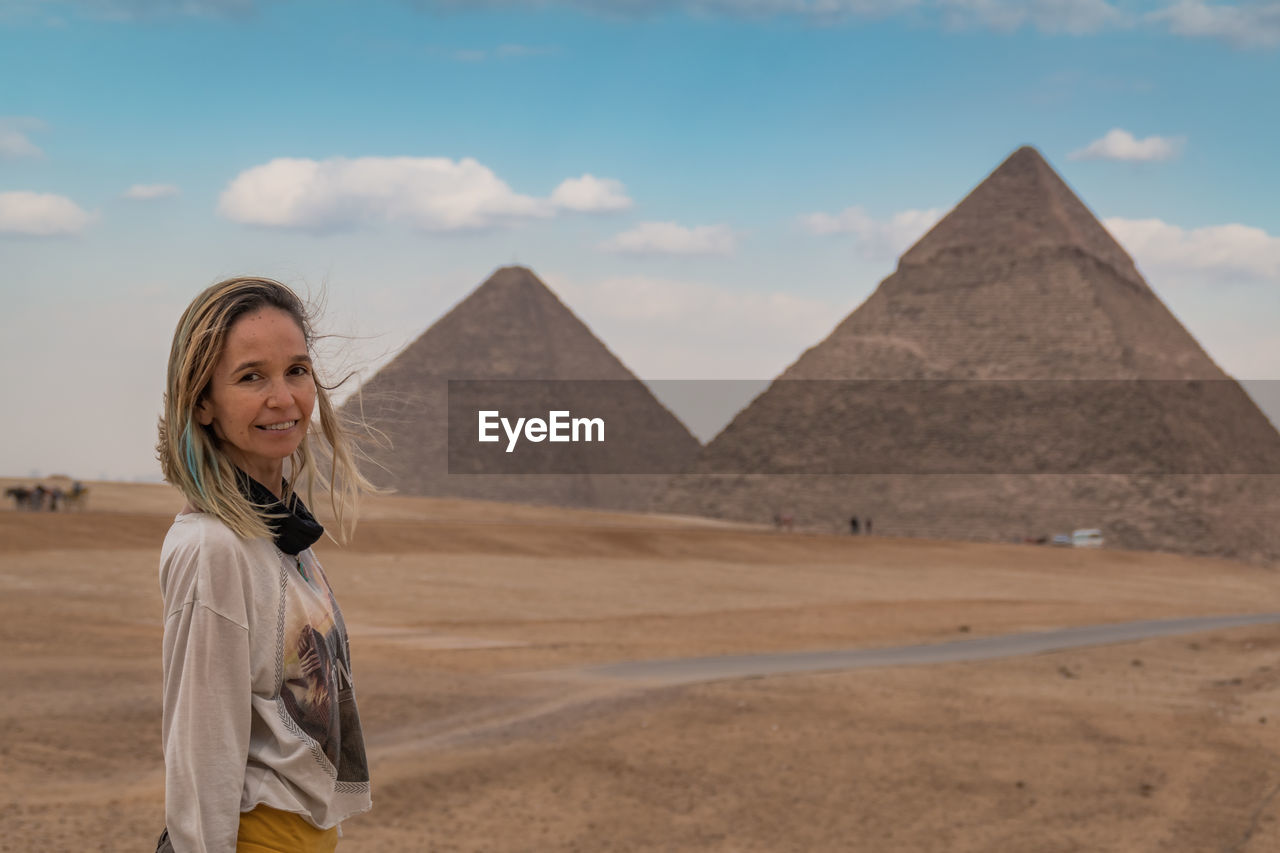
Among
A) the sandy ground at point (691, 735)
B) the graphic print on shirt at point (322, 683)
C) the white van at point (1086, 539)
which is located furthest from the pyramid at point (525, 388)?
the graphic print on shirt at point (322, 683)

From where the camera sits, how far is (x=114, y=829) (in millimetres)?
7180

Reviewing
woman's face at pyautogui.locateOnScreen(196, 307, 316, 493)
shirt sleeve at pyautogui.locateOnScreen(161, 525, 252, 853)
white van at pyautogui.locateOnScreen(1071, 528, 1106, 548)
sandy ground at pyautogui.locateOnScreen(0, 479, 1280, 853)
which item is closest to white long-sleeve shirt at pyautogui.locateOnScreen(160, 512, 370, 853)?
shirt sleeve at pyautogui.locateOnScreen(161, 525, 252, 853)

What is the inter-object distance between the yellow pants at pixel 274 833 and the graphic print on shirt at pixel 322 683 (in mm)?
114

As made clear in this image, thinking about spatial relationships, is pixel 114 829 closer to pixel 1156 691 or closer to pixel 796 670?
pixel 796 670

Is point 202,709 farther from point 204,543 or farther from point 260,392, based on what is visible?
point 260,392

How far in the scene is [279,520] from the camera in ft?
7.63

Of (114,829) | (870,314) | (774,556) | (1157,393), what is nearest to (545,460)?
(870,314)

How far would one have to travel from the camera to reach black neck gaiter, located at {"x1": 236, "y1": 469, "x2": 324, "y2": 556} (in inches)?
91.1

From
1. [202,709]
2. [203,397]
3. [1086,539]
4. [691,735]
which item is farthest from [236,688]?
[1086,539]

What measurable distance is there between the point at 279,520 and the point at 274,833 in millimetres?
529

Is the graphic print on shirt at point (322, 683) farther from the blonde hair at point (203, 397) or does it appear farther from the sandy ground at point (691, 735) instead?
the sandy ground at point (691, 735)

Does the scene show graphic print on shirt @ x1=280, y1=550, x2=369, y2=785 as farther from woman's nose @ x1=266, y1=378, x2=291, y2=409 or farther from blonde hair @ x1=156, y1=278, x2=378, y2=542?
woman's nose @ x1=266, y1=378, x2=291, y2=409

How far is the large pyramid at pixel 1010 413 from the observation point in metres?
75.9

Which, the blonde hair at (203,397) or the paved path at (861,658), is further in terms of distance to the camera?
the paved path at (861,658)
